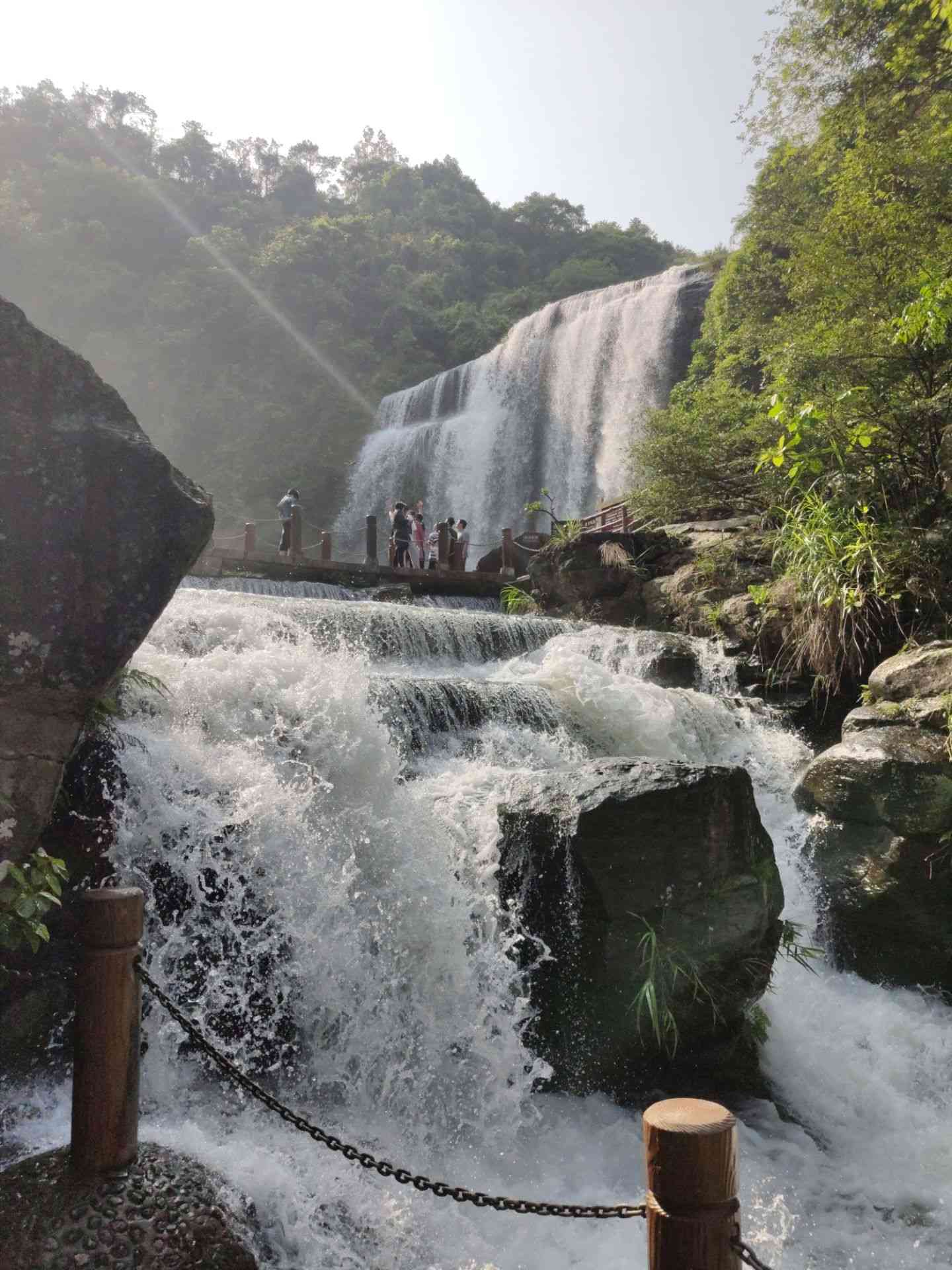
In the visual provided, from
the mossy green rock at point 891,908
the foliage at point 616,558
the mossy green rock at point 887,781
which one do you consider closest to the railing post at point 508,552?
the foliage at point 616,558

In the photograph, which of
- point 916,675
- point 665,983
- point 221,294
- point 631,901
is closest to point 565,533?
point 916,675

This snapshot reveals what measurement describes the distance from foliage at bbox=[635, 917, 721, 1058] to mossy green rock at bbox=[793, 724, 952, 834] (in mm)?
2433

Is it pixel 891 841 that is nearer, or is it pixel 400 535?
pixel 891 841

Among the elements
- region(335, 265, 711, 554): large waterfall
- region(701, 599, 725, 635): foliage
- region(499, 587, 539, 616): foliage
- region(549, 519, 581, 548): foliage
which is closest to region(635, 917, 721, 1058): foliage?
region(701, 599, 725, 635): foliage

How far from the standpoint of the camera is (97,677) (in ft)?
10.8

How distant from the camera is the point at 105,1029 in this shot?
2482 millimetres

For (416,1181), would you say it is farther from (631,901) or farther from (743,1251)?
(631,901)

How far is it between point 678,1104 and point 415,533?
53.0 ft

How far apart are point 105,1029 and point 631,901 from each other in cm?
237

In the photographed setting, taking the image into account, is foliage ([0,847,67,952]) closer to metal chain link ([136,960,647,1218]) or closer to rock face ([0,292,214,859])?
rock face ([0,292,214,859])

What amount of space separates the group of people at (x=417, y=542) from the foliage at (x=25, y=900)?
43.8ft

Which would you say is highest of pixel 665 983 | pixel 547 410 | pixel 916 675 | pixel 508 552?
pixel 547 410

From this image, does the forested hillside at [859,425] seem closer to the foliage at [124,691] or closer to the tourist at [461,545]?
the foliage at [124,691]

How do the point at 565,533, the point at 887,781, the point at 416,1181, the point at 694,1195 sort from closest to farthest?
the point at 694,1195 → the point at 416,1181 → the point at 887,781 → the point at 565,533
